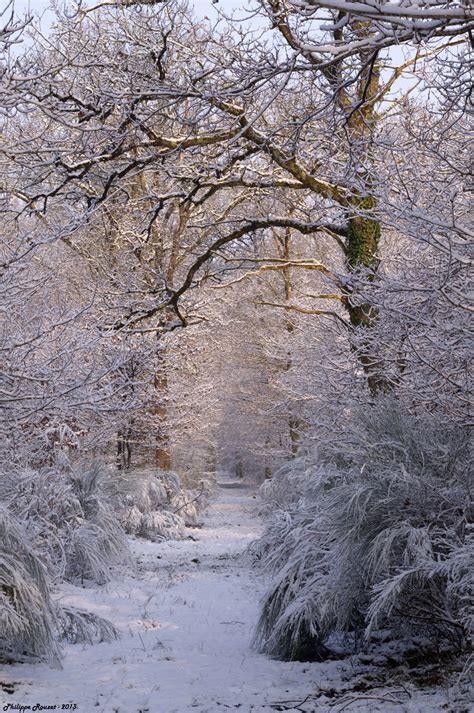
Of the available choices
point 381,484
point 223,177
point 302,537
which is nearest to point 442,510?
point 381,484

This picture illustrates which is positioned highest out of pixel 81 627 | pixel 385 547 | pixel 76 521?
pixel 385 547

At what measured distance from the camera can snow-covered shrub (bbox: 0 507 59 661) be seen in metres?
4.50

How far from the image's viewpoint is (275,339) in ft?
57.6

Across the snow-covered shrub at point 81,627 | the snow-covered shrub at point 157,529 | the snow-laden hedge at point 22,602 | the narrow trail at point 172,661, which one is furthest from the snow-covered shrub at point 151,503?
the snow-laden hedge at point 22,602

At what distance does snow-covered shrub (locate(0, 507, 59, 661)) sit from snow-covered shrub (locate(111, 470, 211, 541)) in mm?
6394

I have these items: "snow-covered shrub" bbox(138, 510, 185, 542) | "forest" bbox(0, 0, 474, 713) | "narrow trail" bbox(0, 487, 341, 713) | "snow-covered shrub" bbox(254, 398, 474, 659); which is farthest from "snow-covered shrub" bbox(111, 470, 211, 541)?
"snow-covered shrub" bbox(254, 398, 474, 659)

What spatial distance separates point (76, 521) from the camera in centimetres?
860

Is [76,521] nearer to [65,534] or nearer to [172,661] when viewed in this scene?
[65,534]

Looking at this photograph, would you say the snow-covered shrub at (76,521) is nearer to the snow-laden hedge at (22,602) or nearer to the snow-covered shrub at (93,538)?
the snow-covered shrub at (93,538)

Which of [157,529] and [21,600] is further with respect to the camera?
[157,529]

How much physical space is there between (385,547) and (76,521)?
5.20 m

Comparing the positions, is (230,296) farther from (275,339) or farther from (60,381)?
(60,381)

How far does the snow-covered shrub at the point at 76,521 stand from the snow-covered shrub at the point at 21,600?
1161mm

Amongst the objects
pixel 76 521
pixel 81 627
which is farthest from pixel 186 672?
pixel 76 521
